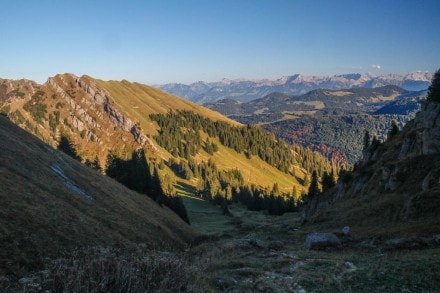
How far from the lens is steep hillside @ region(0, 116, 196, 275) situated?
18.3 m

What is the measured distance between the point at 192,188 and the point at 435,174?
5322 inches

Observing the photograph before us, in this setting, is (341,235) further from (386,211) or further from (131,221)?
(131,221)

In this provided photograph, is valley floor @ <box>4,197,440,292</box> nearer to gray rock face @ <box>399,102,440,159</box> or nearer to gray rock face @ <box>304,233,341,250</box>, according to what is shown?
gray rock face @ <box>304,233,341,250</box>

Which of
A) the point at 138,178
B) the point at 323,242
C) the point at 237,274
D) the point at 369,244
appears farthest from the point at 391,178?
the point at 138,178

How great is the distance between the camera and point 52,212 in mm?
25609

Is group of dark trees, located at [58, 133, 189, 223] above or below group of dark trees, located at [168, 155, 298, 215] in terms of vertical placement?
above

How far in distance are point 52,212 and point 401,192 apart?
38.4 m

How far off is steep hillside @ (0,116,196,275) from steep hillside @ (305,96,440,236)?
2267 cm

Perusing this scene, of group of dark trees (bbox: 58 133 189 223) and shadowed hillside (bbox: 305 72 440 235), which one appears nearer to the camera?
shadowed hillside (bbox: 305 72 440 235)

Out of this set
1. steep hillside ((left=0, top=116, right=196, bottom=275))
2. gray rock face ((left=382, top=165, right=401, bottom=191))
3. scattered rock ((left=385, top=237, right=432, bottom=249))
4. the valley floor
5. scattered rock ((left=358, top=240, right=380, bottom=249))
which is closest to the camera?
the valley floor

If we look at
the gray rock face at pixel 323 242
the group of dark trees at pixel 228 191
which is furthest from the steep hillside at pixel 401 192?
the group of dark trees at pixel 228 191

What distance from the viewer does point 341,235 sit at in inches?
1328

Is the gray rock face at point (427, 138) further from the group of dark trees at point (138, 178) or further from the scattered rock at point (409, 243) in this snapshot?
the group of dark trees at point (138, 178)

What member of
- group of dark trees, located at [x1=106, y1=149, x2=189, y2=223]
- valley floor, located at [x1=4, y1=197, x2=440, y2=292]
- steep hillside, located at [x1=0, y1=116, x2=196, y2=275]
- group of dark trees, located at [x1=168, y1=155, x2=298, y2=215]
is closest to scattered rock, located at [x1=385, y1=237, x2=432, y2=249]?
valley floor, located at [x1=4, y1=197, x2=440, y2=292]
